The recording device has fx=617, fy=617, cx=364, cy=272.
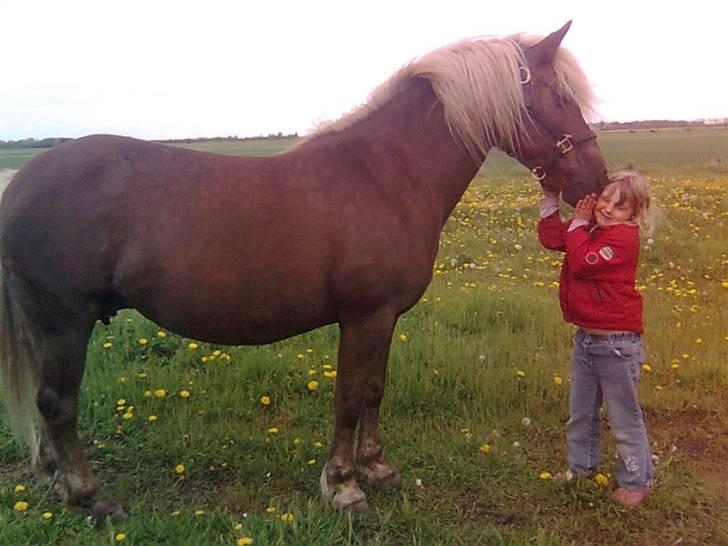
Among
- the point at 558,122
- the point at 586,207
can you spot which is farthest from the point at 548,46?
the point at 586,207

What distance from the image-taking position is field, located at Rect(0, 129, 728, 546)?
2.97 meters

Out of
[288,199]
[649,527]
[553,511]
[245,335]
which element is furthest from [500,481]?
[288,199]

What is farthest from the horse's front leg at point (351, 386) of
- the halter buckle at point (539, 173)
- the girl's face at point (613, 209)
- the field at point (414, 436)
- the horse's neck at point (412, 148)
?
the girl's face at point (613, 209)

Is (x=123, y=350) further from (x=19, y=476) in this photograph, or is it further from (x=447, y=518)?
(x=447, y=518)

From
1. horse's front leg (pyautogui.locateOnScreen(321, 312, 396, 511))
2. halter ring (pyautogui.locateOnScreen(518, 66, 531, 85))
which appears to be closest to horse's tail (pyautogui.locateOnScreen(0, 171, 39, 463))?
horse's front leg (pyautogui.locateOnScreen(321, 312, 396, 511))

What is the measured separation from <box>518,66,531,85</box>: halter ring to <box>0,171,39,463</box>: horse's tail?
2.62 meters

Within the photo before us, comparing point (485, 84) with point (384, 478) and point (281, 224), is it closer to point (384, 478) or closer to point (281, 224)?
point (281, 224)

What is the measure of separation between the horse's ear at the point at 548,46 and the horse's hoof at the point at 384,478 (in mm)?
2281

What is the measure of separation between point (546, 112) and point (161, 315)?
2122 mm

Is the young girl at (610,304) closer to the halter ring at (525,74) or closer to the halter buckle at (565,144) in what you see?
the halter buckle at (565,144)

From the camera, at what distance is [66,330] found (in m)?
2.89

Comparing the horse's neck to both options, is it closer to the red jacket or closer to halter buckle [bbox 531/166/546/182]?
halter buckle [bbox 531/166/546/182]

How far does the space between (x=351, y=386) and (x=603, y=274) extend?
53.8 inches

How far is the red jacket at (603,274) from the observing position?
298 centimetres
